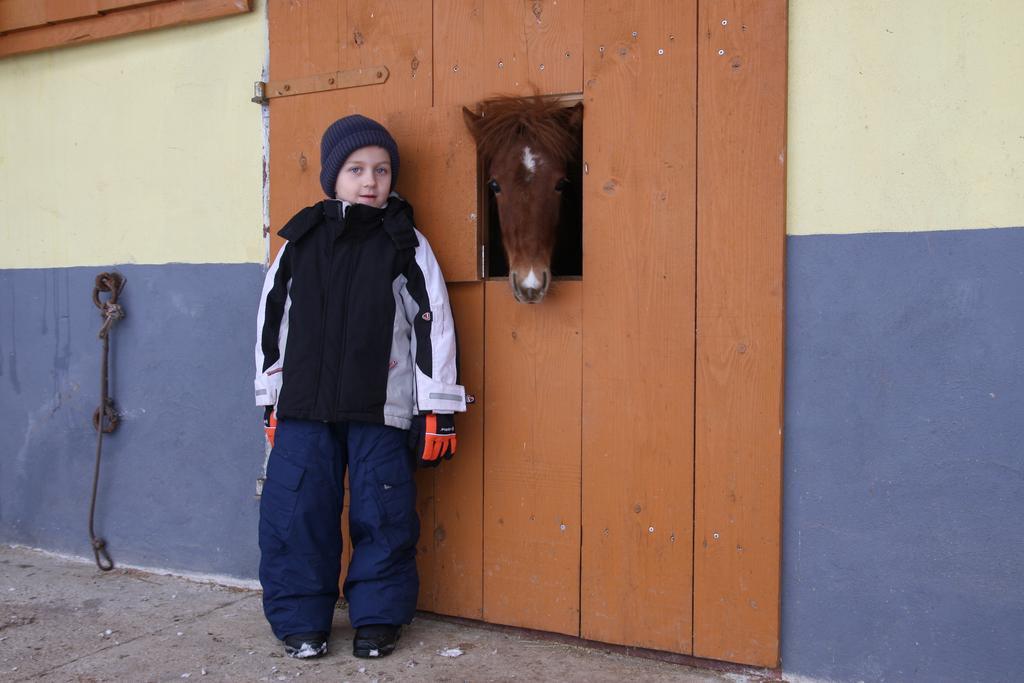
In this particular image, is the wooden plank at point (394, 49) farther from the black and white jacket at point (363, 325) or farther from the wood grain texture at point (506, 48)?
the black and white jacket at point (363, 325)

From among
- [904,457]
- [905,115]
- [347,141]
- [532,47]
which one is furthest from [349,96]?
[904,457]

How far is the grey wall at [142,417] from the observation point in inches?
145

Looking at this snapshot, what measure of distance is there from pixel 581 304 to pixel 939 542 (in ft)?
4.38

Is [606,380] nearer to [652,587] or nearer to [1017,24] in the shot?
[652,587]

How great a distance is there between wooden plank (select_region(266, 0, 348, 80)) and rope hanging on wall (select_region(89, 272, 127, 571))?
4.28ft

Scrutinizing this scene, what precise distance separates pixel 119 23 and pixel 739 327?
10.6 ft

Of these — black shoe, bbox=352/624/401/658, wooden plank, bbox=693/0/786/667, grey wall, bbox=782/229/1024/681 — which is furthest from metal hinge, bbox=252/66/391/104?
black shoe, bbox=352/624/401/658

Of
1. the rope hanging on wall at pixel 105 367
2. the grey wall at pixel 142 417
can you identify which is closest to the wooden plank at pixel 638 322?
the grey wall at pixel 142 417

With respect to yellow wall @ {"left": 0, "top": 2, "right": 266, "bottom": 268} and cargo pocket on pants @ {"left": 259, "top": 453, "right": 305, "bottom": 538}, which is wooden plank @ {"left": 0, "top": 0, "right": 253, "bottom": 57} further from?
cargo pocket on pants @ {"left": 259, "top": 453, "right": 305, "bottom": 538}

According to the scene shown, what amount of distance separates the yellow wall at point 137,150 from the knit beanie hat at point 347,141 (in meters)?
0.71

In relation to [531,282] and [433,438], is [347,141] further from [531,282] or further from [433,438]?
[433,438]

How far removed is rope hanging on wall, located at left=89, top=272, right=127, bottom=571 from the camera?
3.89 metres

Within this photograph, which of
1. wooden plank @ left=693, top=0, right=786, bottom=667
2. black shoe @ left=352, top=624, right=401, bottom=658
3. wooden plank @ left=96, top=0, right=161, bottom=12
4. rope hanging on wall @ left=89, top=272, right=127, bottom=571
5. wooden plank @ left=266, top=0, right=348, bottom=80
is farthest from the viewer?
rope hanging on wall @ left=89, top=272, right=127, bottom=571

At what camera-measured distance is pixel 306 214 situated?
9.91 ft
